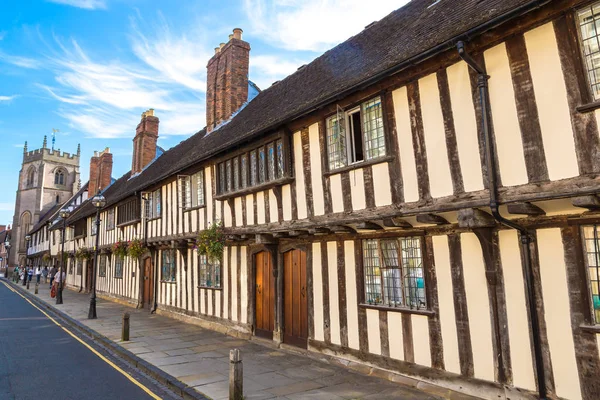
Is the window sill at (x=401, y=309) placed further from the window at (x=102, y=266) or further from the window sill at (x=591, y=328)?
the window at (x=102, y=266)

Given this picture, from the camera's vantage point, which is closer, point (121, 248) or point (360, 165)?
point (360, 165)

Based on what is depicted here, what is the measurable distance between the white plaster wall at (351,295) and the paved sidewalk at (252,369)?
0.62m

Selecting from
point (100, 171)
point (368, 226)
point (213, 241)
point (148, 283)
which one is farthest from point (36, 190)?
point (368, 226)

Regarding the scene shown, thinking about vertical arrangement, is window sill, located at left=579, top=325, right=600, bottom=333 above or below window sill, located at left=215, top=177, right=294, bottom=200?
below

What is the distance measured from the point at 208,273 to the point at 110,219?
40.4ft

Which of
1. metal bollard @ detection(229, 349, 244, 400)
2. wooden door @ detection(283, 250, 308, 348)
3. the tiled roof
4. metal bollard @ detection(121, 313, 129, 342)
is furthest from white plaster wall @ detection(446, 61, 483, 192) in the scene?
metal bollard @ detection(121, 313, 129, 342)

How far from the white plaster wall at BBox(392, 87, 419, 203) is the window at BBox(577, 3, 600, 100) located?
2458 millimetres

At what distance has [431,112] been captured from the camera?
6.04 meters

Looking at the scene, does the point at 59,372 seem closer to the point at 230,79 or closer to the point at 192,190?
the point at 192,190

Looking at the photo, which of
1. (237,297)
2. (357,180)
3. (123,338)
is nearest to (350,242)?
(357,180)

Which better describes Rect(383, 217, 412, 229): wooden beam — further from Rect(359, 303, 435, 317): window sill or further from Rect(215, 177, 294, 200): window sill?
Rect(215, 177, 294, 200): window sill

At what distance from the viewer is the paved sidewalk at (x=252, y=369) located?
19.2 ft

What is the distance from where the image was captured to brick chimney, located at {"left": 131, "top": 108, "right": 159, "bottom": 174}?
2145 centimetres

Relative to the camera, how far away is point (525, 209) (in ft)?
15.6
